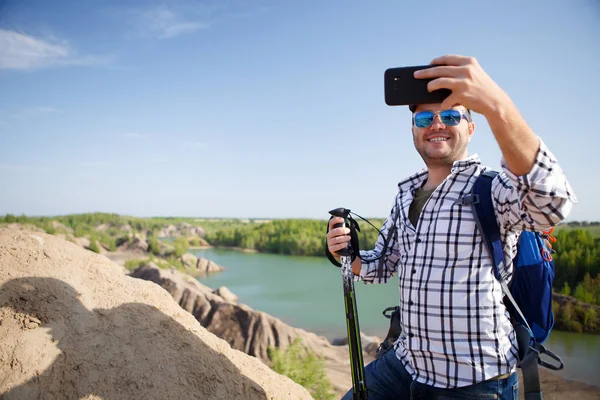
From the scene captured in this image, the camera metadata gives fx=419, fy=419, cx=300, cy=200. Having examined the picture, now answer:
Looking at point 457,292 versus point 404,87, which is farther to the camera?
point 457,292

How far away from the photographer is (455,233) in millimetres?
1799

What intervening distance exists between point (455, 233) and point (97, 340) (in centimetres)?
238

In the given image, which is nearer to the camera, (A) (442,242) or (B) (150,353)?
(A) (442,242)

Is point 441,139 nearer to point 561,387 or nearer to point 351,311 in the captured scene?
point 351,311

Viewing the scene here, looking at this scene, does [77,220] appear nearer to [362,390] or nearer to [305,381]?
[305,381]

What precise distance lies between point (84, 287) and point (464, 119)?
9.40 feet

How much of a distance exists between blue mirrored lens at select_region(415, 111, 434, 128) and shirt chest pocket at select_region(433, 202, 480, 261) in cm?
39

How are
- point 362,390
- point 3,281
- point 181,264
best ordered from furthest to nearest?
point 181,264, point 3,281, point 362,390

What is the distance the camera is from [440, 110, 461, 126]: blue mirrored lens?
191 centimetres

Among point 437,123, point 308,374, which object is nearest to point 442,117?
point 437,123

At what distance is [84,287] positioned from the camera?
3.15 metres

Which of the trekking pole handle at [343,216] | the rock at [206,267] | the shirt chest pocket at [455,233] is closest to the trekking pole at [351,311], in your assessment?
the trekking pole handle at [343,216]

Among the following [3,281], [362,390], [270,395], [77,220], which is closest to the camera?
[362,390]

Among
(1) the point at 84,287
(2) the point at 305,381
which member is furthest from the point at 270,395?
(2) the point at 305,381
